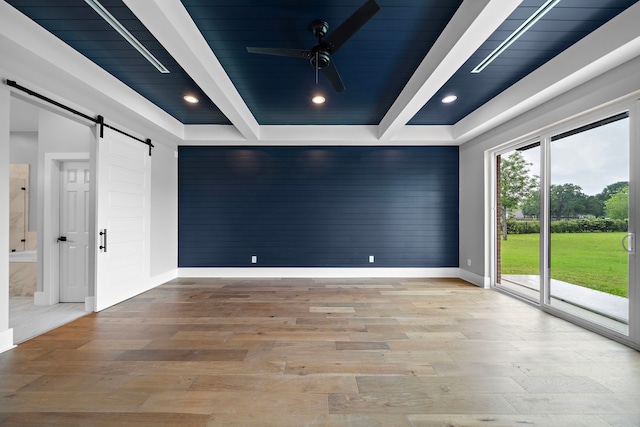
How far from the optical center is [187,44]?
8.09 feet

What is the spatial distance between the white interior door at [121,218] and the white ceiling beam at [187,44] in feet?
5.82

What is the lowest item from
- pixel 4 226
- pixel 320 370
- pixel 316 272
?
pixel 320 370

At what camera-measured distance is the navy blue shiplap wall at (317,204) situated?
584cm

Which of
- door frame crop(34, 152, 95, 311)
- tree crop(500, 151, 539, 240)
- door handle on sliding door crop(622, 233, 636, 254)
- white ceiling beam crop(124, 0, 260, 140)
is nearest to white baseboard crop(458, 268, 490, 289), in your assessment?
tree crop(500, 151, 539, 240)

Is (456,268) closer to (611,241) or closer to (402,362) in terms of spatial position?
(611,241)

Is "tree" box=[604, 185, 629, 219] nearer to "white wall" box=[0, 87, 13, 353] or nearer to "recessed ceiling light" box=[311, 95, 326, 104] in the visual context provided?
"recessed ceiling light" box=[311, 95, 326, 104]

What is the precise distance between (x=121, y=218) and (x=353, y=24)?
4.12 meters

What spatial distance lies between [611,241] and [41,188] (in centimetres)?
728

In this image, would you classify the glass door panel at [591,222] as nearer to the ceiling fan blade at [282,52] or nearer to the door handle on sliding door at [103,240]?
the ceiling fan blade at [282,52]

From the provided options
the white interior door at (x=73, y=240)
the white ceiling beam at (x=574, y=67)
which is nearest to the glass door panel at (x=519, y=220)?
the white ceiling beam at (x=574, y=67)

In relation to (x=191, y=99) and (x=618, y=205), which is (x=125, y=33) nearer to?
(x=191, y=99)

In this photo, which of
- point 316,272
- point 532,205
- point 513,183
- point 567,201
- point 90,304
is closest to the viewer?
point 567,201

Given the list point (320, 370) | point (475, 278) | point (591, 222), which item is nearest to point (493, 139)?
point (591, 222)

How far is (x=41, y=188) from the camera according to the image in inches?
159
